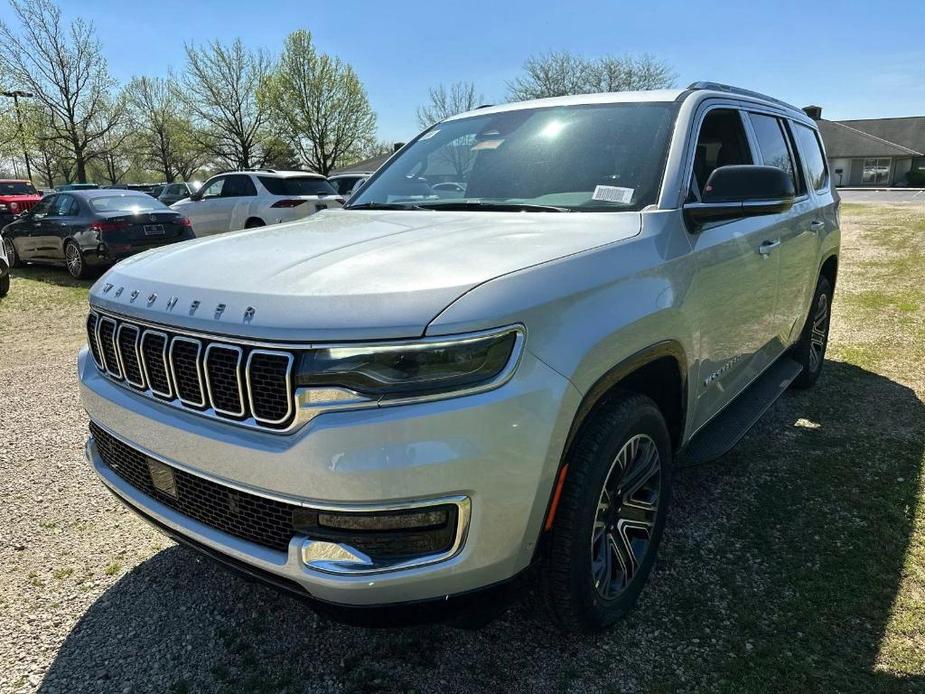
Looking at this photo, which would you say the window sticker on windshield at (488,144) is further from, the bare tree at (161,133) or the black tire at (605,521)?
the bare tree at (161,133)

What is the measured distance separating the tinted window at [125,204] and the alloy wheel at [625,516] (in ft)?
35.4

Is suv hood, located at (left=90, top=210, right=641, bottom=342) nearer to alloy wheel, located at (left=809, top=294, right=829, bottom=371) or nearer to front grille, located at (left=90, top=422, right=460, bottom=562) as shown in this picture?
front grille, located at (left=90, top=422, right=460, bottom=562)

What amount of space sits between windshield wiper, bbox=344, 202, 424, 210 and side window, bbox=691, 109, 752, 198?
1.28 metres

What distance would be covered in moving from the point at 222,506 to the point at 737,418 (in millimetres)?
2559

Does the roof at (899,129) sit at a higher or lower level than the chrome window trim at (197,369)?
higher

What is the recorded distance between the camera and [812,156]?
4816 mm

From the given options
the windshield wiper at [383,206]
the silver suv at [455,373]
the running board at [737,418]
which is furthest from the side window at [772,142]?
the windshield wiper at [383,206]

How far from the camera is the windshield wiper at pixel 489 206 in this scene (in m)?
2.77

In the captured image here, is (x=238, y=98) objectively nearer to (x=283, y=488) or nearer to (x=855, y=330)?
(x=855, y=330)

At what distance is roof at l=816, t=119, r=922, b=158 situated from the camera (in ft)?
200

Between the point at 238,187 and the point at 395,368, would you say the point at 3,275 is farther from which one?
the point at 395,368

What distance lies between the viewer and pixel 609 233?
2365mm

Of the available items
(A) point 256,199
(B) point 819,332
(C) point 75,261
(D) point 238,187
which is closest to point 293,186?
(A) point 256,199

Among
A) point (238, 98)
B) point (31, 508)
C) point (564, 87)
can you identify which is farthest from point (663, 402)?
point (564, 87)
